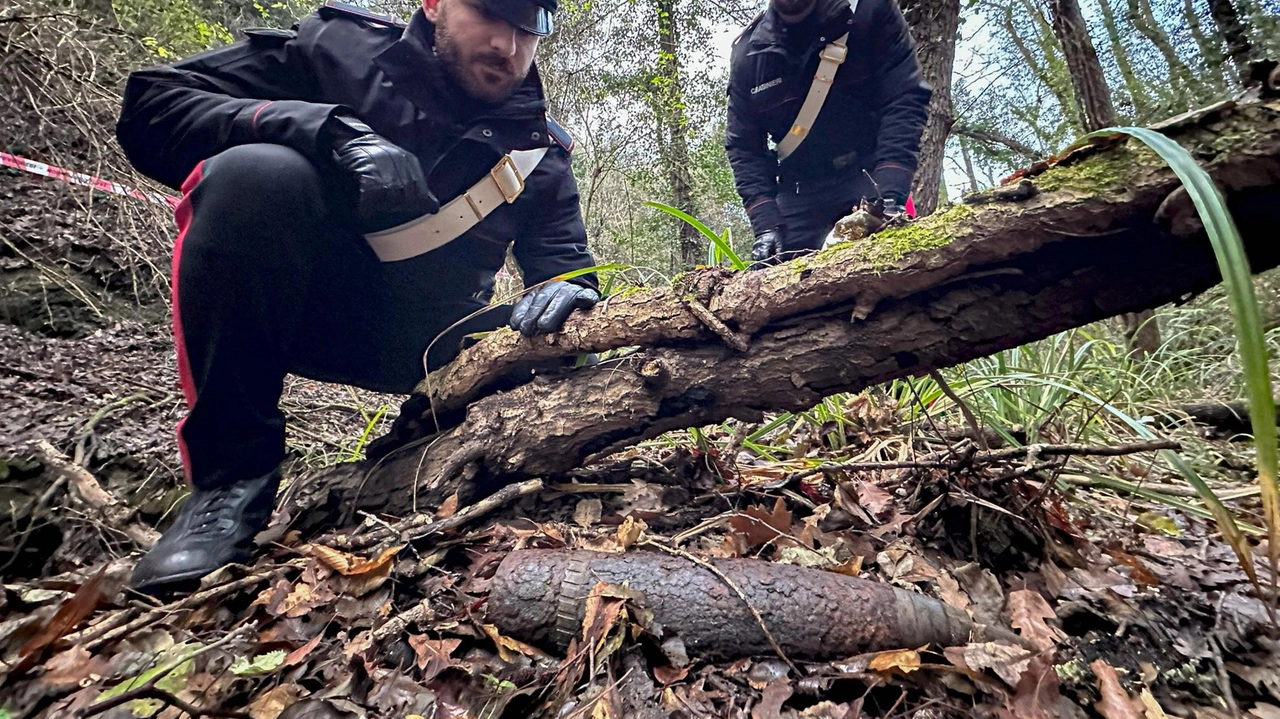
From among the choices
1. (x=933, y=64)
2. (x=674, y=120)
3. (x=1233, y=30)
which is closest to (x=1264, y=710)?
(x=1233, y=30)

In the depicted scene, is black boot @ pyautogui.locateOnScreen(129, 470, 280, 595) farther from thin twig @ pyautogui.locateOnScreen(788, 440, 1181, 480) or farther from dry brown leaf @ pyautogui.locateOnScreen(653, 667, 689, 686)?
thin twig @ pyautogui.locateOnScreen(788, 440, 1181, 480)

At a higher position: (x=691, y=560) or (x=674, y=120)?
(x=674, y=120)

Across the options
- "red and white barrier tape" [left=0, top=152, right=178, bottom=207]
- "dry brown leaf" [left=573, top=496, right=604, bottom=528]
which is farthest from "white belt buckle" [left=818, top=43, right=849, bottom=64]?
"red and white barrier tape" [left=0, top=152, right=178, bottom=207]

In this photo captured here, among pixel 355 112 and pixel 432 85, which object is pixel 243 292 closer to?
pixel 355 112

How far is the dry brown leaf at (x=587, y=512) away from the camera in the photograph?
137cm

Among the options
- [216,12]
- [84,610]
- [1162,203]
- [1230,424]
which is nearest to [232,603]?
[84,610]

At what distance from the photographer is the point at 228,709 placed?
74 centimetres

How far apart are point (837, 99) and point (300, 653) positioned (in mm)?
3148

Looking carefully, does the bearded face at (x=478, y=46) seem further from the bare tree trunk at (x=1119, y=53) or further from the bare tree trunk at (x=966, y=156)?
the bare tree trunk at (x=966, y=156)

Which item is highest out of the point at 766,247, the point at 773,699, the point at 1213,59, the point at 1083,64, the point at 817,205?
the point at 1083,64

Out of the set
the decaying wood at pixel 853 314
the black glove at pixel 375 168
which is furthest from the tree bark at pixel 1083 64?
the black glove at pixel 375 168

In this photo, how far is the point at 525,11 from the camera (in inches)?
64.2

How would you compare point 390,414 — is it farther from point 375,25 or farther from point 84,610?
point 84,610

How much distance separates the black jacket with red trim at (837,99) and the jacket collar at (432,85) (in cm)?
156
